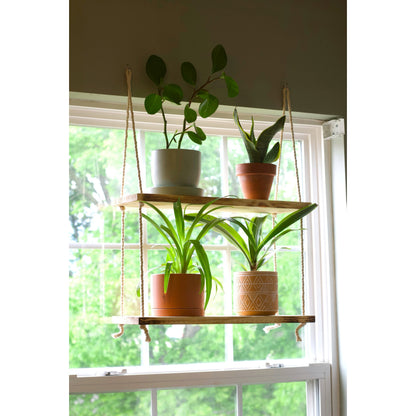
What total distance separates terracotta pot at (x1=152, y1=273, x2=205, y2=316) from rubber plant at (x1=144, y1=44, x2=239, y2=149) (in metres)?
0.46

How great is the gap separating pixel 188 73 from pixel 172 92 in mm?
123

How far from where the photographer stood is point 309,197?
2430mm

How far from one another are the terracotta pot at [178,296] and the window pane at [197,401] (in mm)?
480

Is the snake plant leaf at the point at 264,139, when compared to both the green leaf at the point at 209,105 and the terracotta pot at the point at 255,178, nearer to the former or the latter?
the terracotta pot at the point at 255,178

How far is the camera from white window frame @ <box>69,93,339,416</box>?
2.05 meters

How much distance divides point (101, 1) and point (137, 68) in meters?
0.27

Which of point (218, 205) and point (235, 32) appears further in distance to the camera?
point (235, 32)

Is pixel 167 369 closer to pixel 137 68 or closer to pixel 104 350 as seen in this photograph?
pixel 104 350

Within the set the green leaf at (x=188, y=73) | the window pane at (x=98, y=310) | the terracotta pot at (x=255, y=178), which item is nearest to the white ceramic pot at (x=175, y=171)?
the terracotta pot at (x=255, y=178)

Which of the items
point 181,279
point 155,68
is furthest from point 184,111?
point 181,279

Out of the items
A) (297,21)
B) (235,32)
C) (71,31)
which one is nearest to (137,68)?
(71,31)

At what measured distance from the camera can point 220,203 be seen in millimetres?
1934
